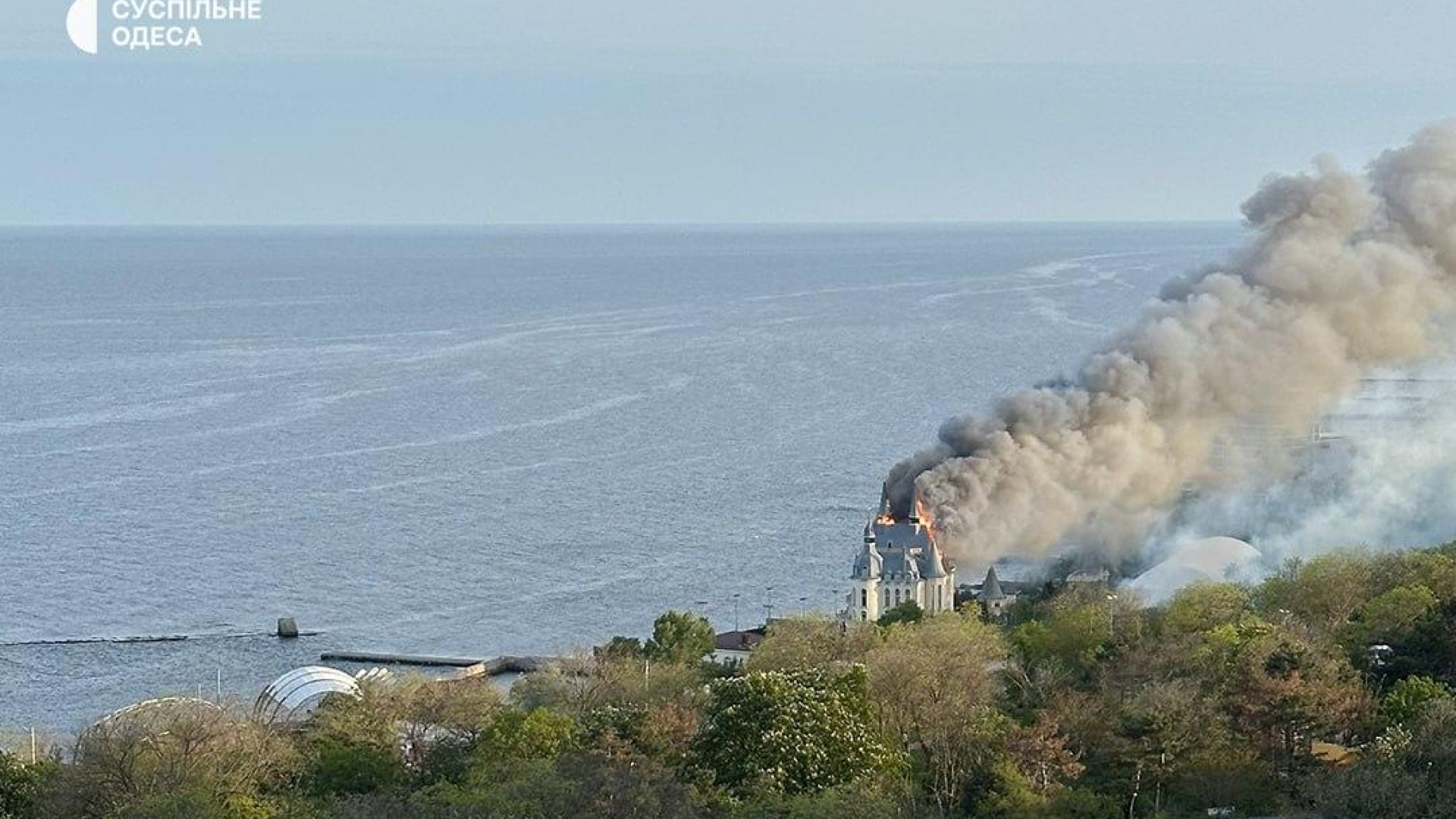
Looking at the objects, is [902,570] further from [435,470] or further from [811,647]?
[435,470]

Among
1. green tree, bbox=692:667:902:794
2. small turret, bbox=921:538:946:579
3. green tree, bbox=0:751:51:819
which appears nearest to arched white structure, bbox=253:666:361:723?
green tree, bbox=0:751:51:819

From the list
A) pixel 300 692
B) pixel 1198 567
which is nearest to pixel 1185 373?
pixel 1198 567

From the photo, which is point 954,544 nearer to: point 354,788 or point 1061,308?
point 354,788

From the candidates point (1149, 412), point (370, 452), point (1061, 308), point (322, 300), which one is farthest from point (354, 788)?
point (322, 300)

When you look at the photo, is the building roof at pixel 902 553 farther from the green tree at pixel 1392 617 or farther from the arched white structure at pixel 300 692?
the arched white structure at pixel 300 692

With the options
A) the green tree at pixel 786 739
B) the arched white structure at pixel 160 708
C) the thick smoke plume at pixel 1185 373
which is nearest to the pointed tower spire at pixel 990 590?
the thick smoke plume at pixel 1185 373
